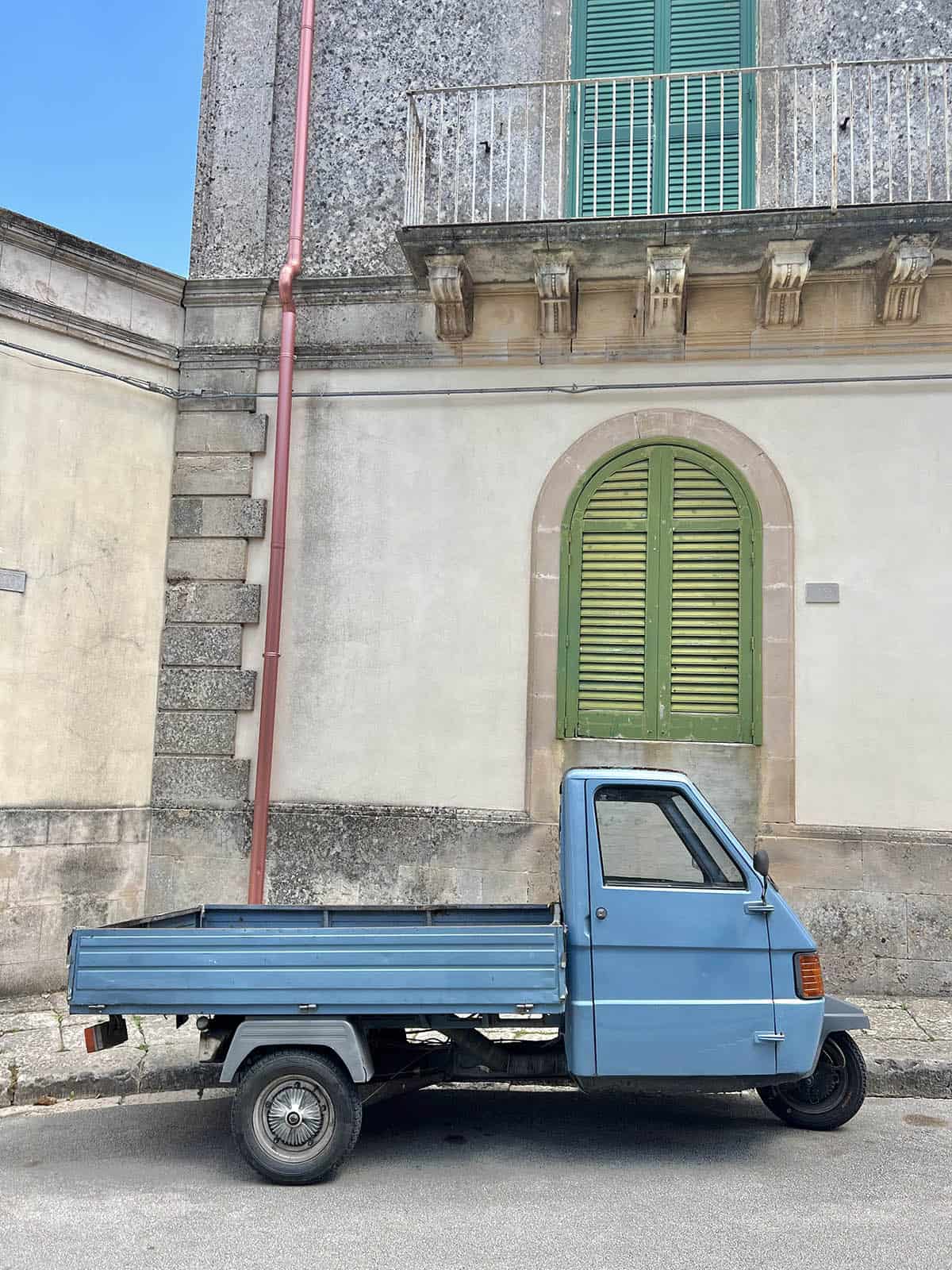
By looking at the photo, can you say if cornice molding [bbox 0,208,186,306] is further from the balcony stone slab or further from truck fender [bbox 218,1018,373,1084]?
truck fender [bbox 218,1018,373,1084]

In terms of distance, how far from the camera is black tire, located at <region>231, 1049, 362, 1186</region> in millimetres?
4809

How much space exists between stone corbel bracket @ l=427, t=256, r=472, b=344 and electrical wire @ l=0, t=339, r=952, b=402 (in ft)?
1.54

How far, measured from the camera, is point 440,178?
9.21 metres

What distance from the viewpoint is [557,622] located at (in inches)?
342

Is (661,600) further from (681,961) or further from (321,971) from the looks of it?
(321,971)

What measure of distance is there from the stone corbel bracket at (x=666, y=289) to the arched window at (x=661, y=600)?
0.93m

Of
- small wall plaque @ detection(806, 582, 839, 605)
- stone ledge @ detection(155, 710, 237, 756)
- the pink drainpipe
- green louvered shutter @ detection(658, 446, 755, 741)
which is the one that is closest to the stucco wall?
stone ledge @ detection(155, 710, 237, 756)

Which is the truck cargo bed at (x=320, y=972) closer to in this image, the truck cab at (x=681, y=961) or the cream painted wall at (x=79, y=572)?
the truck cab at (x=681, y=961)

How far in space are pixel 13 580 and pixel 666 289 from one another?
547cm

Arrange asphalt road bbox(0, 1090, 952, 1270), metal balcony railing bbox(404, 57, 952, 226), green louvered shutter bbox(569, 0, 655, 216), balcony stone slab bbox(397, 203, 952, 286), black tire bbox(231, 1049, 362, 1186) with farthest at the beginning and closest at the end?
green louvered shutter bbox(569, 0, 655, 216)
metal balcony railing bbox(404, 57, 952, 226)
balcony stone slab bbox(397, 203, 952, 286)
black tire bbox(231, 1049, 362, 1186)
asphalt road bbox(0, 1090, 952, 1270)

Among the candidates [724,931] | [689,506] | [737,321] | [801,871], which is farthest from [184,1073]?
[737,321]

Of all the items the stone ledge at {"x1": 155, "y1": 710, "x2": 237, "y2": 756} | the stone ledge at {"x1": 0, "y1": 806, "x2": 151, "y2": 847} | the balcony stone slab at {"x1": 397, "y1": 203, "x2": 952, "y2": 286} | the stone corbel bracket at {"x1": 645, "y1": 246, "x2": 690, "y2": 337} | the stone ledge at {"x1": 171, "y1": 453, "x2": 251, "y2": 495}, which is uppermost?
the balcony stone slab at {"x1": 397, "y1": 203, "x2": 952, "y2": 286}

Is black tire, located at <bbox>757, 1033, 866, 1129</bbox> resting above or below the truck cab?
below

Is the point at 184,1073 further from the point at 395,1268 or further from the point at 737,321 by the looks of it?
the point at 737,321
